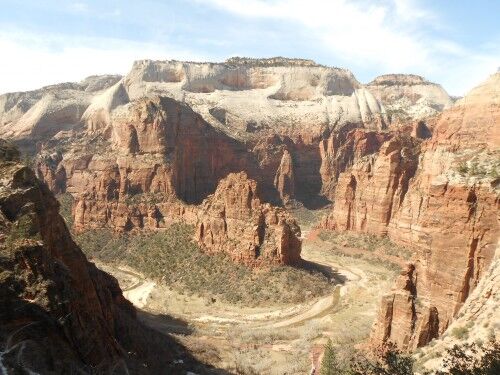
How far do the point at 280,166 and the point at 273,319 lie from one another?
71.8m

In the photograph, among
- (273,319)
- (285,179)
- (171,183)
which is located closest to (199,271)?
(273,319)

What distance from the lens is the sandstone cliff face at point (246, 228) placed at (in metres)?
65.5

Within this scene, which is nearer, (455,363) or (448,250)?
(455,363)

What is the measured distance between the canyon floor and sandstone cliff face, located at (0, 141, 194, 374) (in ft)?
33.6

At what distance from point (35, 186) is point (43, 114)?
115m

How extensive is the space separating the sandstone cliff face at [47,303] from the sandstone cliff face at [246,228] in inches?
1169

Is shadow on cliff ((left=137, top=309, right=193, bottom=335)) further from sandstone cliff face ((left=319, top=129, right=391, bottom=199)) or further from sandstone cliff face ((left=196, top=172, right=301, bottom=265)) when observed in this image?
sandstone cliff face ((left=319, top=129, right=391, bottom=199))

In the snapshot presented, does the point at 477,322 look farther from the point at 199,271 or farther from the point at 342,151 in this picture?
the point at 342,151

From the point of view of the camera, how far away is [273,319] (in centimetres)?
5666

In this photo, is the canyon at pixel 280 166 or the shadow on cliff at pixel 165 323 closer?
the canyon at pixel 280 166

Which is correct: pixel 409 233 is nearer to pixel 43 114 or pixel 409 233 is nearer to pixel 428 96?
pixel 43 114

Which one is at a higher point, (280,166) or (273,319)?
(280,166)

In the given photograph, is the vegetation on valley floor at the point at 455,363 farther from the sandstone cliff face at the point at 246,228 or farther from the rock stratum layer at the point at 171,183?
the rock stratum layer at the point at 171,183

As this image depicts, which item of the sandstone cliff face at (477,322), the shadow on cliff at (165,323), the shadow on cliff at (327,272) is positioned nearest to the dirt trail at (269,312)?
the shadow on cliff at (327,272)
